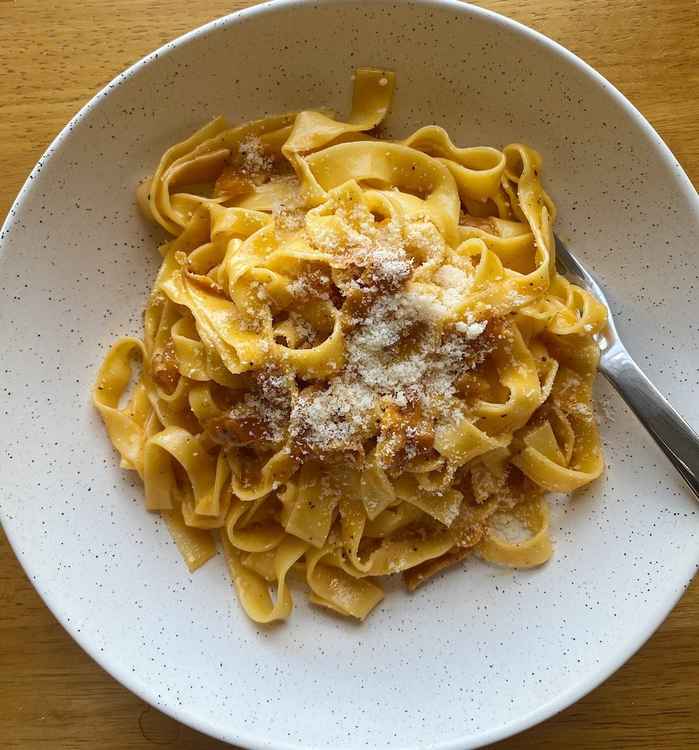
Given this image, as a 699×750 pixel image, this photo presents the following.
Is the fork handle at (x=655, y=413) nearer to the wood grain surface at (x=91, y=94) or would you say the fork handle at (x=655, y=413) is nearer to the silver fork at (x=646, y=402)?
the silver fork at (x=646, y=402)

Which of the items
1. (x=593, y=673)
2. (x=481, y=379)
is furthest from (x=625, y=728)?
(x=481, y=379)

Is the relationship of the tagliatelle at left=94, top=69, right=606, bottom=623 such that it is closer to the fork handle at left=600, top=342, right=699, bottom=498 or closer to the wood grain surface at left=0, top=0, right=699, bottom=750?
the fork handle at left=600, top=342, right=699, bottom=498

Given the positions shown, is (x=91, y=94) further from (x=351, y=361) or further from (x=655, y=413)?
(x=655, y=413)

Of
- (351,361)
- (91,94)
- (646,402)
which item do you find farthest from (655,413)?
(91,94)

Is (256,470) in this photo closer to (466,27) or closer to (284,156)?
(284,156)

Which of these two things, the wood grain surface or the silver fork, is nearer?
the silver fork

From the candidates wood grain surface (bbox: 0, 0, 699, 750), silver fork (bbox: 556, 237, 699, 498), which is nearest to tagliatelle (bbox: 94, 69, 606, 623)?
silver fork (bbox: 556, 237, 699, 498)
